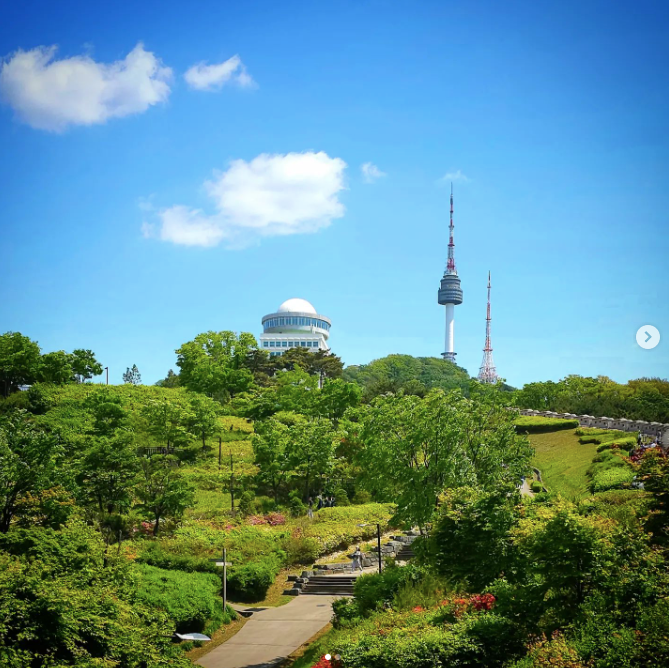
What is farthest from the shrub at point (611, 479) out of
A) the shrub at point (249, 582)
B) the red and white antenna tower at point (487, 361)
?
the red and white antenna tower at point (487, 361)

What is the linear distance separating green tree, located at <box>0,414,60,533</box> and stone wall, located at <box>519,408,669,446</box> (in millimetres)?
30030

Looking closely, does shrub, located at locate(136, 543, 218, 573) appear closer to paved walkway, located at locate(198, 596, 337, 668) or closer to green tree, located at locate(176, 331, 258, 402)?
paved walkway, located at locate(198, 596, 337, 668)

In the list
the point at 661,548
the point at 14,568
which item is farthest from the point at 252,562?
the point at 661,548

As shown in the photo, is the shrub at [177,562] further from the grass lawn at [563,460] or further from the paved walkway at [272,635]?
the grass lawn at [563,460]

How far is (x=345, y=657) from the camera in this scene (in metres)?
13.2

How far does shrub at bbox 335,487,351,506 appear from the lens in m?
38.3

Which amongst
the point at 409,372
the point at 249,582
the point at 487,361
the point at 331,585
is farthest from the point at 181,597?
the point at 487,361

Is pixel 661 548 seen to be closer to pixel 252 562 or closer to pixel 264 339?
pixel 252 562

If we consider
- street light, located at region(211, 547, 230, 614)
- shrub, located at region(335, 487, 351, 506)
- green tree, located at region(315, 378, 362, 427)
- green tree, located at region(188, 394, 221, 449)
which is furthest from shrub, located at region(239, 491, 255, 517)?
green tree, located at region(315, 378, 362, 427)

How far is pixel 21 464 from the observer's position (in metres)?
21.4

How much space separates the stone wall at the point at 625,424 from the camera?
43188mm

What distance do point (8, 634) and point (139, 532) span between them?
19.1 meters

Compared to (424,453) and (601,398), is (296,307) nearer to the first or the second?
(601,398)

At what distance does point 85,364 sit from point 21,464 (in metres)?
32.4
